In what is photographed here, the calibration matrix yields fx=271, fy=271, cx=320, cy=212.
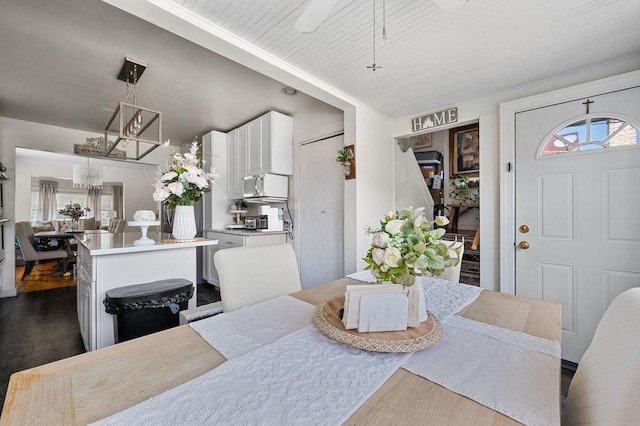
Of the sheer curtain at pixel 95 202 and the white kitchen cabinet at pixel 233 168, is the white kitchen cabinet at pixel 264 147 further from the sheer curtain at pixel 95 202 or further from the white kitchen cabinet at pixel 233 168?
the sheer curtain at pixel 95 202

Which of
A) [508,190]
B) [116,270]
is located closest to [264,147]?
[116,270]

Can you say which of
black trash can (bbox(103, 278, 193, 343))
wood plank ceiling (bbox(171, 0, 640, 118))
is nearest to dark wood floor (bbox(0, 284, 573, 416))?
black trash can (bbox(103, 278, 193, 343))

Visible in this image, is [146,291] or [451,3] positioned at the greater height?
[451,3]

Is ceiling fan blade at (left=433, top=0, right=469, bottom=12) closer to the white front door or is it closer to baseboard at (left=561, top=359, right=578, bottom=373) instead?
the white front door

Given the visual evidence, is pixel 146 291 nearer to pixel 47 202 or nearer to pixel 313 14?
pixel 313 14

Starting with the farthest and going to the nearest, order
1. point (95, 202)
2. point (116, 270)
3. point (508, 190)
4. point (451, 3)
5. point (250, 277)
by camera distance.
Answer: point (95, 202) < point (508, 190) < point (116, 270) < point (250, 277) < point (451, 3)

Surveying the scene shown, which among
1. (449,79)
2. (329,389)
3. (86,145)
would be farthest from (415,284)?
(86,145)

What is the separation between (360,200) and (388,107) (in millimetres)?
1027

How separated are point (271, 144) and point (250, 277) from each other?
2.43 meters

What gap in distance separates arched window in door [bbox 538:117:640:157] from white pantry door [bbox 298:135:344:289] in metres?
1.90

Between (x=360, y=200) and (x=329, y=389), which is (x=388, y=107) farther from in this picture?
(x=329, y=389)

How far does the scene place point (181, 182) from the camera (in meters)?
2.02

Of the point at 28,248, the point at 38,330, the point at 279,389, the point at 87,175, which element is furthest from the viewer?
the point at 87,175

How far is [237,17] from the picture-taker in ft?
5.16
